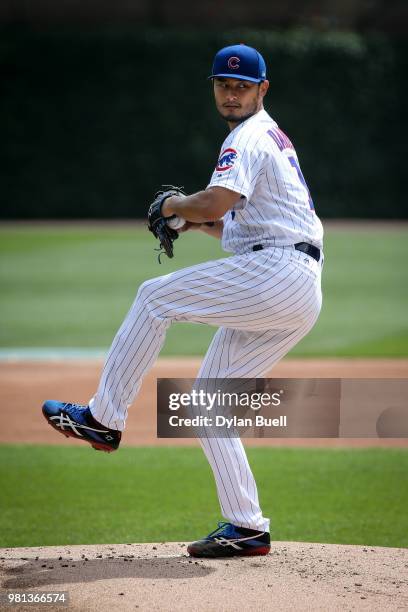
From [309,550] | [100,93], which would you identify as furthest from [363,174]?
[309,550]

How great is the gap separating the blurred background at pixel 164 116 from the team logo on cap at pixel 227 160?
23.9 m

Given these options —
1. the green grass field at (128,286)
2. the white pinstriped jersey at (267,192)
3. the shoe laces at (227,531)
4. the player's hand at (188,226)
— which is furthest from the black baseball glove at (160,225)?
the green grass field at (128,286)

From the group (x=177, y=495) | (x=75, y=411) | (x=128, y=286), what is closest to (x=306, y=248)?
(x=75, y=411)

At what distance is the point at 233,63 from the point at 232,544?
2134mm

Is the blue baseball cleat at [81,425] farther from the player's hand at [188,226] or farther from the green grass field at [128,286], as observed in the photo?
the green grass field at [128,286]

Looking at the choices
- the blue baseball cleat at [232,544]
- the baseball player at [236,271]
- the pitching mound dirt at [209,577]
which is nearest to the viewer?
the pitching mound dirt at [209,577]

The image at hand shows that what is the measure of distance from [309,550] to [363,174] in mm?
24379

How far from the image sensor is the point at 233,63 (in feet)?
13.8

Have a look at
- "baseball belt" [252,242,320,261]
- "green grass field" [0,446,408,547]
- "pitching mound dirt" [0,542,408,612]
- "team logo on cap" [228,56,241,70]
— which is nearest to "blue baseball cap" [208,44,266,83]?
"team logo on cap" [228,56,241,70]

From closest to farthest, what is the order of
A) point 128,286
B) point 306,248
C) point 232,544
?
point 306,248 → point 232,544 → point 128,286

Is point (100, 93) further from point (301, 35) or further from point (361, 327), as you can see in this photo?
point (361, 327)

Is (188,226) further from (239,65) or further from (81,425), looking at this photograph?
(81,425)

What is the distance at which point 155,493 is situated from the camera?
648 cm

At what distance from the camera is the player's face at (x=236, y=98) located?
4.24m
